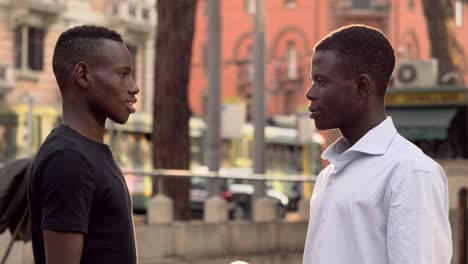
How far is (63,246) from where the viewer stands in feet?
11.4

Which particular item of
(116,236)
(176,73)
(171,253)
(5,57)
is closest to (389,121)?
(116,236)

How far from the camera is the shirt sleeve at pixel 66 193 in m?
3.47

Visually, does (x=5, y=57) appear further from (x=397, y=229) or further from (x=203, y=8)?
(x=397, y=229)

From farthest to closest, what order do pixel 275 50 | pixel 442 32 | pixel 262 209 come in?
pixel 275 50 → pixel 442 32 → pixel 262 209

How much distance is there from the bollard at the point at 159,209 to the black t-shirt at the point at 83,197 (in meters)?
12.7

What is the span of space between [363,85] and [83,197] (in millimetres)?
882

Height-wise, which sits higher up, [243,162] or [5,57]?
[5,57]

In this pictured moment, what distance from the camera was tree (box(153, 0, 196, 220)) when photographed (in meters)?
19.7

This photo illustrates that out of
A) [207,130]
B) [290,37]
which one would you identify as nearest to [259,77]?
[207,130]

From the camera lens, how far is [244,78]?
71.5m

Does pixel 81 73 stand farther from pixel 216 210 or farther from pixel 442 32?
pixel 442 32

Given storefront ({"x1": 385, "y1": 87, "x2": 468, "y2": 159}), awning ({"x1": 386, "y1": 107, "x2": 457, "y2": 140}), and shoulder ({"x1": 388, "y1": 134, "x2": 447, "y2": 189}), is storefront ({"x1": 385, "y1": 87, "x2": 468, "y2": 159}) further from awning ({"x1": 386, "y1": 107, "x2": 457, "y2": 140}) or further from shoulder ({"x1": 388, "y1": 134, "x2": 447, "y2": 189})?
shoulder ({"x1": 388, "y1": 134, "x2": 447, "y2": 189})

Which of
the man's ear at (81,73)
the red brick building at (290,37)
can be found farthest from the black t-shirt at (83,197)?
the red brick building at (290,37)

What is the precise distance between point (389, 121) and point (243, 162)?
34.7 meters
